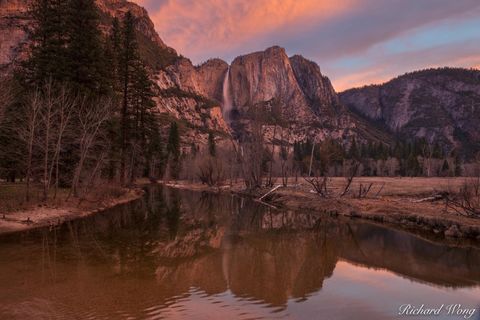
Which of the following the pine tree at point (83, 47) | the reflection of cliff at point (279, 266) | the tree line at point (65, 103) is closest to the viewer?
the reflection of cliff at point (279, 266)

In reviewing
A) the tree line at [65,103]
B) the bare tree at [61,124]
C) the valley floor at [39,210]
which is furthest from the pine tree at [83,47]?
the valley floor at [39,210]

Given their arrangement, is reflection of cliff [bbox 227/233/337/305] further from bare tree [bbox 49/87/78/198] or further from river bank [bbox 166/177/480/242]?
bare tree [bbox 49/87/78/198]

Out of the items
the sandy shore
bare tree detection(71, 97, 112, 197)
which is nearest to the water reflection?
the sandy shore

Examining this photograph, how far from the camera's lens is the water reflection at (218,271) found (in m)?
10.7

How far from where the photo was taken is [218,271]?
1488cm

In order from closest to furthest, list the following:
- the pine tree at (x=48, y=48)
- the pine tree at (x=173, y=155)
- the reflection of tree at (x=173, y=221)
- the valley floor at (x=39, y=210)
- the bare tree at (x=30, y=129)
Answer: the valley floor at (x=39, y=210) < the reflection of tree at (x=173, y=221) < the bare tree at (x=30, y=129) < the pine tree at (x=48, y=48) < the pine tree at (x=173, y=155)

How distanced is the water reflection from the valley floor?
179cm

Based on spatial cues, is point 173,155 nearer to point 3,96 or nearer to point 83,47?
point 83,47

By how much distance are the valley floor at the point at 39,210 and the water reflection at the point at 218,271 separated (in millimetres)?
1788

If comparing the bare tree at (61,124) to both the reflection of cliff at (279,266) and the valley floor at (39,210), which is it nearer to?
the valley floor at (39,210)

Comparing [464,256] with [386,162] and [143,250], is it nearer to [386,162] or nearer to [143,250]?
[143,250]

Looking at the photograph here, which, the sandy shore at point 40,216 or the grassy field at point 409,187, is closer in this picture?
the sandy shore at point 40,216

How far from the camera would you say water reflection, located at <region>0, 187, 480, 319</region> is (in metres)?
10.7

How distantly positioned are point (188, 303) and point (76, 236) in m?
12.5
